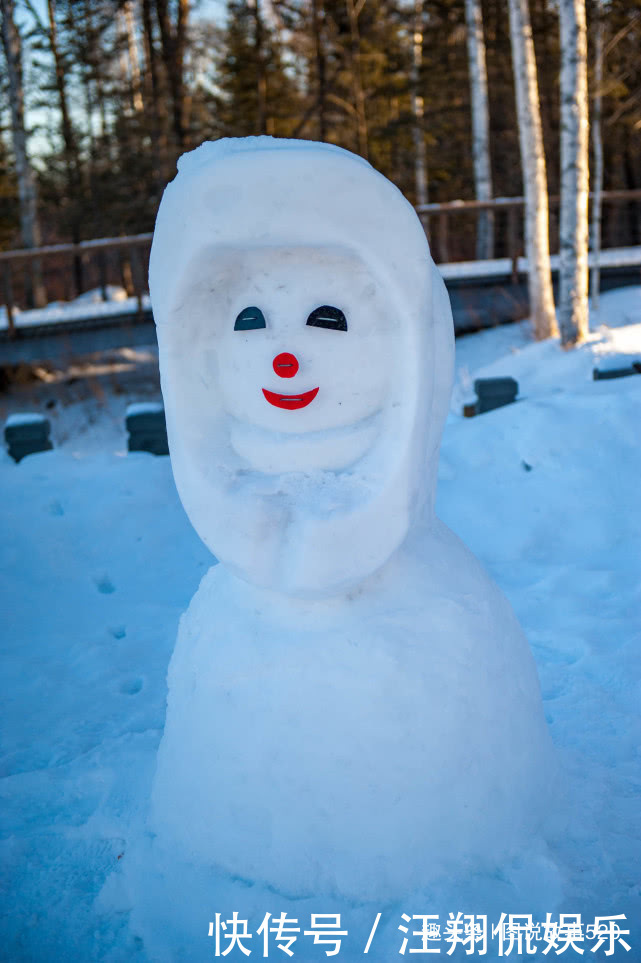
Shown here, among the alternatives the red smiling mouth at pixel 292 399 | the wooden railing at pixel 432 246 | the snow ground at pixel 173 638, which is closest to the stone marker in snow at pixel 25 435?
the snow ground at pixel 173 638

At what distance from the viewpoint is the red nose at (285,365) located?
2291 millimetres

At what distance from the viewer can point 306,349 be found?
7.63 ft

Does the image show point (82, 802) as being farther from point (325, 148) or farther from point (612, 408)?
point (612, 408)

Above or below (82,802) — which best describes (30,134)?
above

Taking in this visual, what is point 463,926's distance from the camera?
7.40 ft

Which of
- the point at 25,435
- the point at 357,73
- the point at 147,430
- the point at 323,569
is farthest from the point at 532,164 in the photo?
the point at 323,569

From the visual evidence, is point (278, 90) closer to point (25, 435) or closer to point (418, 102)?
point (418, 102)

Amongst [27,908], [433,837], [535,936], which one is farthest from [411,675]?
[27,908]

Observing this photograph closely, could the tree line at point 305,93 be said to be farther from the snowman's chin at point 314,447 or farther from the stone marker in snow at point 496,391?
the snowman's chin at point 314,447

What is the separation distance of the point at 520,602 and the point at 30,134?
12904mm

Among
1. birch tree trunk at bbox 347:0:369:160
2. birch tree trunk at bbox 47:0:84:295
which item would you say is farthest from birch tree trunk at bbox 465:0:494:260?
birch tree trunk at bbox 47:0:84:295

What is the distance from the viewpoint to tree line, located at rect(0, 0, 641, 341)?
12781mm

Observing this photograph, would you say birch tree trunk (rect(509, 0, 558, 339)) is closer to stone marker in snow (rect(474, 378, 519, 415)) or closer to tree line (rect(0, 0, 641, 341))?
tree line (rect(0, 0, 641, 341))

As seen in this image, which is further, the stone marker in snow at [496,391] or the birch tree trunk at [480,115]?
the birch tree trunk at [480,115]
